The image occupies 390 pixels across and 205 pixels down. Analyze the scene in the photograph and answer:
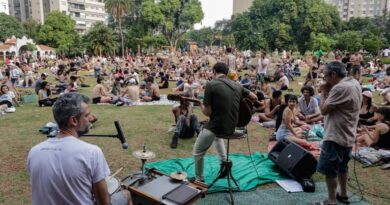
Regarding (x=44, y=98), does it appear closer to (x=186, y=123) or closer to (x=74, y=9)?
(x=186, y=123)

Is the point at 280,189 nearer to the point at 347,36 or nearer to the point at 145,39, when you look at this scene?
the point at 347,36

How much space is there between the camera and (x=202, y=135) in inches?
180

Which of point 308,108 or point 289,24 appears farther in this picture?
point 289,24

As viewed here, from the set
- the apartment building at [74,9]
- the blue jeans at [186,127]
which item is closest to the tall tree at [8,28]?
the apartment building at [74,9]

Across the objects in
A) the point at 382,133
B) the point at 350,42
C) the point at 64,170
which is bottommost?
the point at 382,133

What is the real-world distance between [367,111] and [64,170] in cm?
840

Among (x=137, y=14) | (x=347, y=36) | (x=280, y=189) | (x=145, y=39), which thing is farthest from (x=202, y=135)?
(x=137, y=14)

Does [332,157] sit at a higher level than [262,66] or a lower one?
lower

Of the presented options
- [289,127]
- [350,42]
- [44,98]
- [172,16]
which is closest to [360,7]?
[172,16]

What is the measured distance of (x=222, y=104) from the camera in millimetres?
4352

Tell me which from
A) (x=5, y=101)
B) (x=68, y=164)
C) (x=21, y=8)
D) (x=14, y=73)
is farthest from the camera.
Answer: (x=21, y=8)

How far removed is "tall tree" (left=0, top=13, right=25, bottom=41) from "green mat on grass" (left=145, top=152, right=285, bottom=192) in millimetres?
66912

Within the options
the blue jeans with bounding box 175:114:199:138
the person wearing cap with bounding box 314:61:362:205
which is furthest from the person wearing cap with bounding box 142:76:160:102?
the person wearing cap with bounding box 314:61:362:205

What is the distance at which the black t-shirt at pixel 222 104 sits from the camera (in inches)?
171
